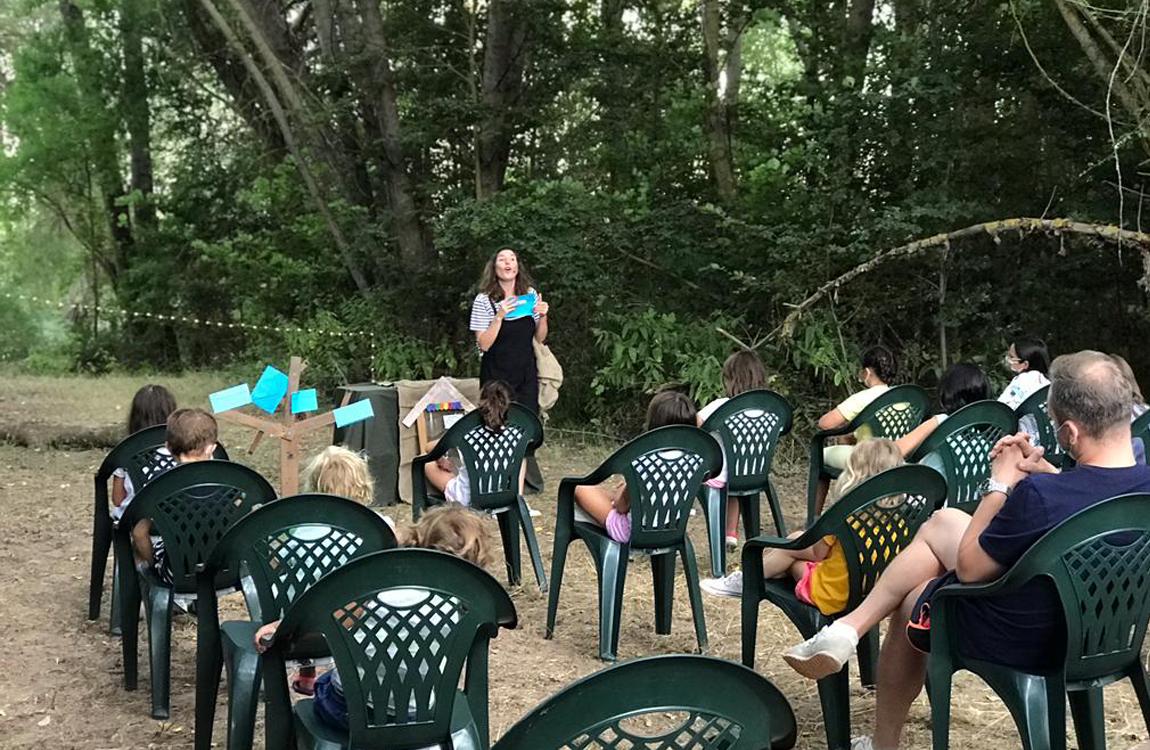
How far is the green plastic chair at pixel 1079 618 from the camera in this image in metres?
2.54

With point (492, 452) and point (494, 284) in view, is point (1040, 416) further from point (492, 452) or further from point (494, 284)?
point (494, 284)

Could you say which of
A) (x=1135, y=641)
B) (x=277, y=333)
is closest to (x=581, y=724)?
(x=1135, y=641)

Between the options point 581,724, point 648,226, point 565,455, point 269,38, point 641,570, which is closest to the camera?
point 581,724

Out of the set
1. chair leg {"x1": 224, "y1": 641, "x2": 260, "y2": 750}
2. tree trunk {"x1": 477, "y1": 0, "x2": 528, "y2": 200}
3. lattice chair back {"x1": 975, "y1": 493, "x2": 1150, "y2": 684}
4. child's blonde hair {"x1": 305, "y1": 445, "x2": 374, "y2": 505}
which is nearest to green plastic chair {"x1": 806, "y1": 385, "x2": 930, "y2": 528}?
child's blonde hair {"x1": 305, "y1": 445, "x2": 374, "y2": 505}

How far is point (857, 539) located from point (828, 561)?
12 cm

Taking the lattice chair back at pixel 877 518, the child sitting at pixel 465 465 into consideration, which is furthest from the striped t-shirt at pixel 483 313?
the lattice chair back at pixel 877 518

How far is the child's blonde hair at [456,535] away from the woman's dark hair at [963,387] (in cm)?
306

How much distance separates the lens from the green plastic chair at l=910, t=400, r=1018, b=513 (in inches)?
182

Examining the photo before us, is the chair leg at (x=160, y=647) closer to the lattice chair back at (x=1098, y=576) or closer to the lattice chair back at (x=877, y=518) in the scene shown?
the lattice chair back at (x=877, y=518)

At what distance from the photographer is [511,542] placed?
5270 mm

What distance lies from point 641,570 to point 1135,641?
3121mm

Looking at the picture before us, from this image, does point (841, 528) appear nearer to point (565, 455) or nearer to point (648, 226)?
point (565, 455)

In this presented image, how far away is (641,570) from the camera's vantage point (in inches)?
223

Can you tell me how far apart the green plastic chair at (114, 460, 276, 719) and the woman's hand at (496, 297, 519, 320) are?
10.7ft
